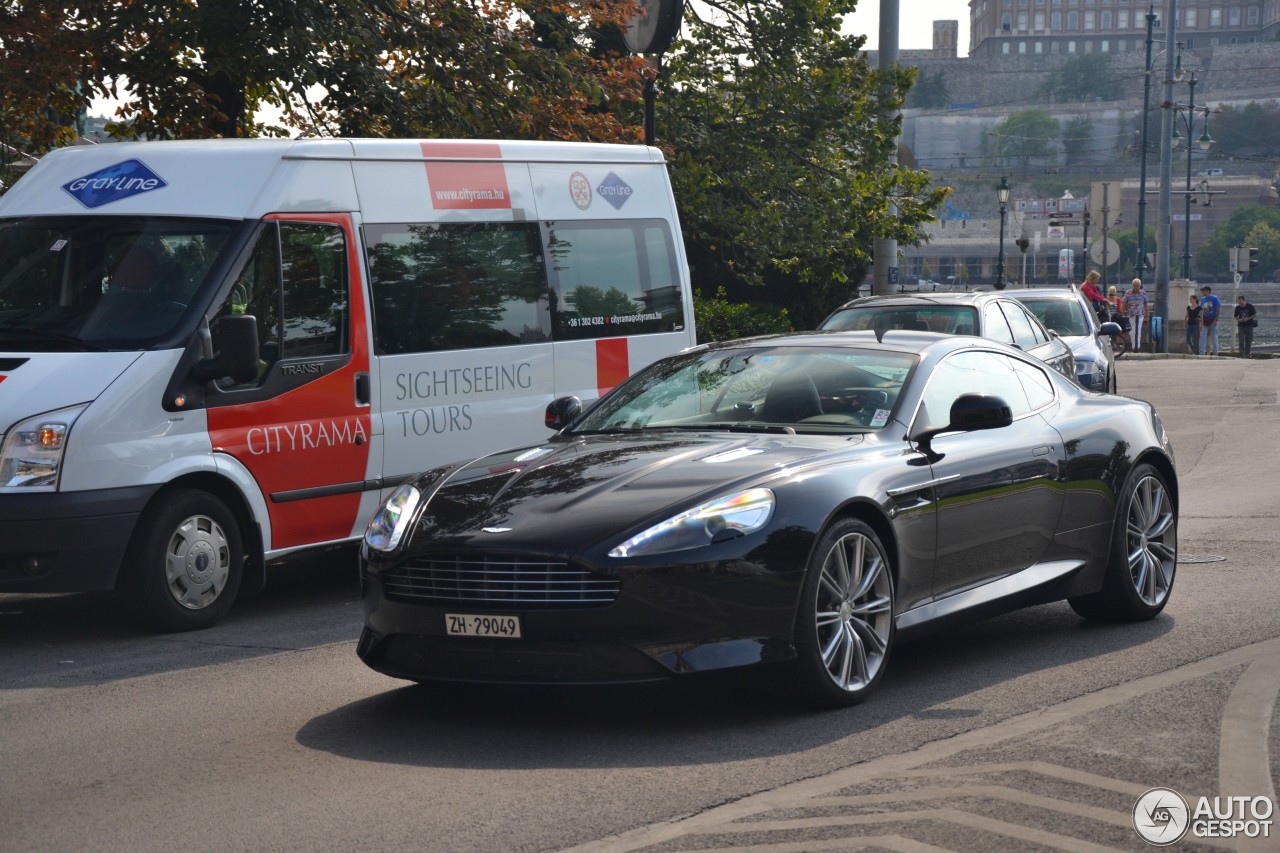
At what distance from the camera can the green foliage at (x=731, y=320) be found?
24.3m

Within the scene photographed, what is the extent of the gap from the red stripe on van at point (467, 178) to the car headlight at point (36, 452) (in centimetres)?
274

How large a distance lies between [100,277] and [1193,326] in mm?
42818

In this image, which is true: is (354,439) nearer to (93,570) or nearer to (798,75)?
(93,570)


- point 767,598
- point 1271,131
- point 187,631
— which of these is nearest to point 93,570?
point 187,631

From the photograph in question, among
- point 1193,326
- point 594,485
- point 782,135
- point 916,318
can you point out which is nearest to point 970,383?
point 594,485

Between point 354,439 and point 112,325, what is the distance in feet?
4.71

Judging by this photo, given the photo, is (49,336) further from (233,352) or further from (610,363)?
(610,363)

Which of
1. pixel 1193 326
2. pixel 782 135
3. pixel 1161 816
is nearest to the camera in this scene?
pixel 1161 816

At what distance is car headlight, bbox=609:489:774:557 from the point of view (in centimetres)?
590

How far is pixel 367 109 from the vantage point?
1602 cm

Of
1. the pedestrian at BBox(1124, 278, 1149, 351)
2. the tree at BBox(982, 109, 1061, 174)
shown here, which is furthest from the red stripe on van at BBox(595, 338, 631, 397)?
the tree at BBox(982, 109, 1061, 174)

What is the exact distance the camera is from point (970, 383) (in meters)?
7.66

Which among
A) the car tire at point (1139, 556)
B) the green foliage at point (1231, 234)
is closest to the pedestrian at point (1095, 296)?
the car tire at point (1139, 556)

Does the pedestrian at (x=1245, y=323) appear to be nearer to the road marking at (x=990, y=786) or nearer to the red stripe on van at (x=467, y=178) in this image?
the red stripe on van at (x=467, y=178)
